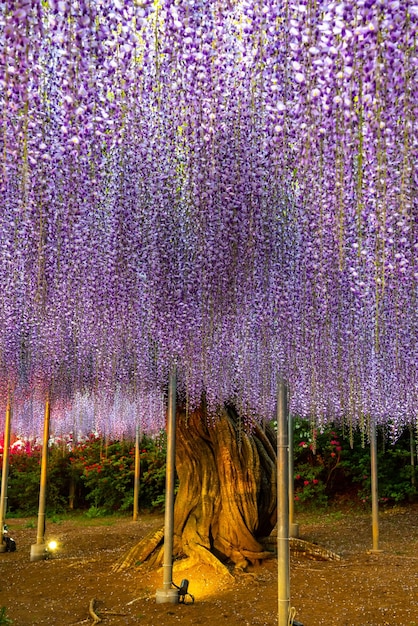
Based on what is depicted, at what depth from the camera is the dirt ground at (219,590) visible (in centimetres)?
495

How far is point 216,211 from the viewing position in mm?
4488

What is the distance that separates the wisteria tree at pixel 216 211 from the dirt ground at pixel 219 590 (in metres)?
0.66

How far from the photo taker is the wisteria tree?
8.75 feet

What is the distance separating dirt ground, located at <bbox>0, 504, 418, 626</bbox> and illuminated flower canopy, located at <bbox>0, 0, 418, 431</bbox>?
1710 mm

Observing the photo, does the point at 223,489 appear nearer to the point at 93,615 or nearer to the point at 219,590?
the point at 219,590

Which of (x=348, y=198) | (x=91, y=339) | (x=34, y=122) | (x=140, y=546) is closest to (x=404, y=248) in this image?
(x=348, y=198)

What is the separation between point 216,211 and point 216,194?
137 mm

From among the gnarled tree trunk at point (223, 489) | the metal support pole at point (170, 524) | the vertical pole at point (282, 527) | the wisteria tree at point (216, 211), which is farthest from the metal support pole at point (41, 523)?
the vertical pole at point (282, 527)

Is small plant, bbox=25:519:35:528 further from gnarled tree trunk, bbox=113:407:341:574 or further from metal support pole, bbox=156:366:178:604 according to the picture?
metal support pole, bbox=156:366:178:604

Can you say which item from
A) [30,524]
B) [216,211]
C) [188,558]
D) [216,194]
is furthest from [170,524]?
[30,524]

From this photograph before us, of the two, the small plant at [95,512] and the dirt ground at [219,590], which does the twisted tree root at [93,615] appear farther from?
the small plant at [95,512]

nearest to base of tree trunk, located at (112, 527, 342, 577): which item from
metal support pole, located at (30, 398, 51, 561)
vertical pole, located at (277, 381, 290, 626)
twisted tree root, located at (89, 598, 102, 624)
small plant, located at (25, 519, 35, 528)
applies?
twisted tree root, located at (89, 598, 102, 624)

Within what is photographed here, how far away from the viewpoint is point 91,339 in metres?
6.72

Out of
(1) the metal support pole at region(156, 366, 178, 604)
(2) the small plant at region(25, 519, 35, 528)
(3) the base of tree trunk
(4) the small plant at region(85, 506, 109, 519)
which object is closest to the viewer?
(1) the metal support pole at region(156, 366, 178, 604)
